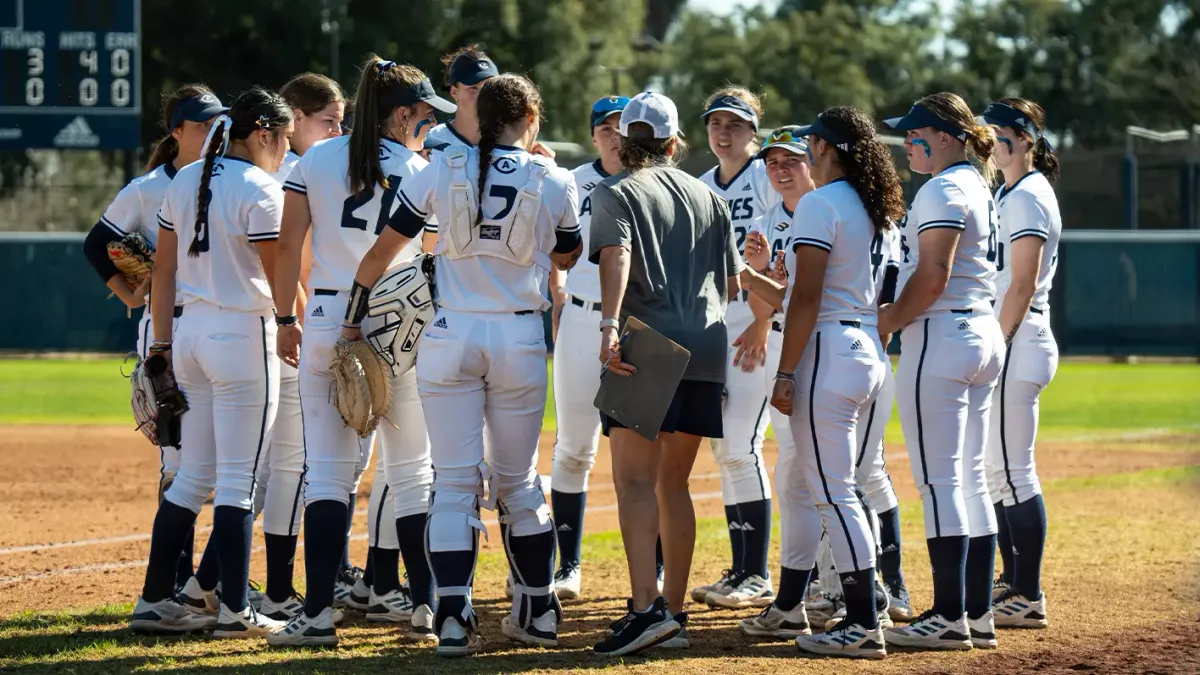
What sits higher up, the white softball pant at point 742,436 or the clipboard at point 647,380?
the clipboard at point 647,380

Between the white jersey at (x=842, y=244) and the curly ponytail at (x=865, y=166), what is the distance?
0.03 m

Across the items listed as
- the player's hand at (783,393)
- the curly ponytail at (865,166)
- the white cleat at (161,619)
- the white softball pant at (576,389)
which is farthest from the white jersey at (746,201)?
the white cleat at (161,619)

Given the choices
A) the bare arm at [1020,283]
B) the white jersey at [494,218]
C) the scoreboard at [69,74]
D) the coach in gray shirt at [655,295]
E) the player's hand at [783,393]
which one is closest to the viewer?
the white jersey at [494,218]

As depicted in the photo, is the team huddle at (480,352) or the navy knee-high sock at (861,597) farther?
the navy knee-high sock at (861,597)

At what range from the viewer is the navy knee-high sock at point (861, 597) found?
5.18 metres

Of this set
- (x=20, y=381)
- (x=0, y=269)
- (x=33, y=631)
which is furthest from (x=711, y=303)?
(x=0, y=269)

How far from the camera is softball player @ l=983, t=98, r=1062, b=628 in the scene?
5.81 meters

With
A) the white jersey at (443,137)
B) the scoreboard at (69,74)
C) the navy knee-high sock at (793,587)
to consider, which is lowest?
the navy knee-high sock at (793,587)

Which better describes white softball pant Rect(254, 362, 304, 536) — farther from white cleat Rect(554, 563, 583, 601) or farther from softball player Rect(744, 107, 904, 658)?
softball player Rect(744, 107, 904, 658)

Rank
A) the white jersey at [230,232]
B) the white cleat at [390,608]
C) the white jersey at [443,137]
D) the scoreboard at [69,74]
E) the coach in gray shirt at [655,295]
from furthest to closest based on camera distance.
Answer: the scoreboard at [69,74], the white jersey at [443,137], the white cleat at [390,608], the white jersey at [230,232], the coach in gray shirt at [655,295]

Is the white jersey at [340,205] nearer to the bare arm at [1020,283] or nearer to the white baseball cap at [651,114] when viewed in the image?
the white baseball cap at [651,114]

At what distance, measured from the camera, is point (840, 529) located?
17.1 ft

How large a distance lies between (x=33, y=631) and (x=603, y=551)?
3.09 m

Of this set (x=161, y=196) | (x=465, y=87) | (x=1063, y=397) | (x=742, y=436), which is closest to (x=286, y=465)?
(x=161, y=196)
